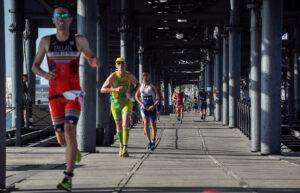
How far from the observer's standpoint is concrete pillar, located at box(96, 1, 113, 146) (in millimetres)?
14609

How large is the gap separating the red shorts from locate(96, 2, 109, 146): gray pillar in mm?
8281

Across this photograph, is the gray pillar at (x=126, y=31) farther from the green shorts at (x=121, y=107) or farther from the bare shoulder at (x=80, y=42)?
the bare shoulder at (x=80, y=42)

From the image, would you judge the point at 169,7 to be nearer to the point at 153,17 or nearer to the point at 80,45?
the point at 153,17

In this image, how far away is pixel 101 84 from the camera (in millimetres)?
14719

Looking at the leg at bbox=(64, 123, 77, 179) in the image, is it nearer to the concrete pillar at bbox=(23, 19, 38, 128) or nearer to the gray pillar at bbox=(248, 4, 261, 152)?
the gray pillar at bbox=(248, 4, 261, 152)

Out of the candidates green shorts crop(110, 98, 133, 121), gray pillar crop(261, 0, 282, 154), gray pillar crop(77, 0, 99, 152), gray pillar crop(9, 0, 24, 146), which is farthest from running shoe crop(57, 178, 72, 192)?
gray pillar crop(9, 0, 24, 146)

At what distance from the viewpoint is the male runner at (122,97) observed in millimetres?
11047

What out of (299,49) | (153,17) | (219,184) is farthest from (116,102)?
(299,49)

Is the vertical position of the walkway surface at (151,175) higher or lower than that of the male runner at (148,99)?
lower

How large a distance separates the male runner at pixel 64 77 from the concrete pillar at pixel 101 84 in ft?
26.9

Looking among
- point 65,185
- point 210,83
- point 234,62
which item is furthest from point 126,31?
point 210,83

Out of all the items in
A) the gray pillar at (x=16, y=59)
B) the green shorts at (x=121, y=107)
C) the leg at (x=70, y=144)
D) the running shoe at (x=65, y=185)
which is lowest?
the running shoe at (x=65, y=185)

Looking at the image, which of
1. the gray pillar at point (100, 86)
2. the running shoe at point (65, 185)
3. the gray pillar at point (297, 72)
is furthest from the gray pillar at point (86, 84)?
the gray pillar at point (297, 72)

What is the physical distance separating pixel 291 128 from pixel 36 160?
17.8 meters
